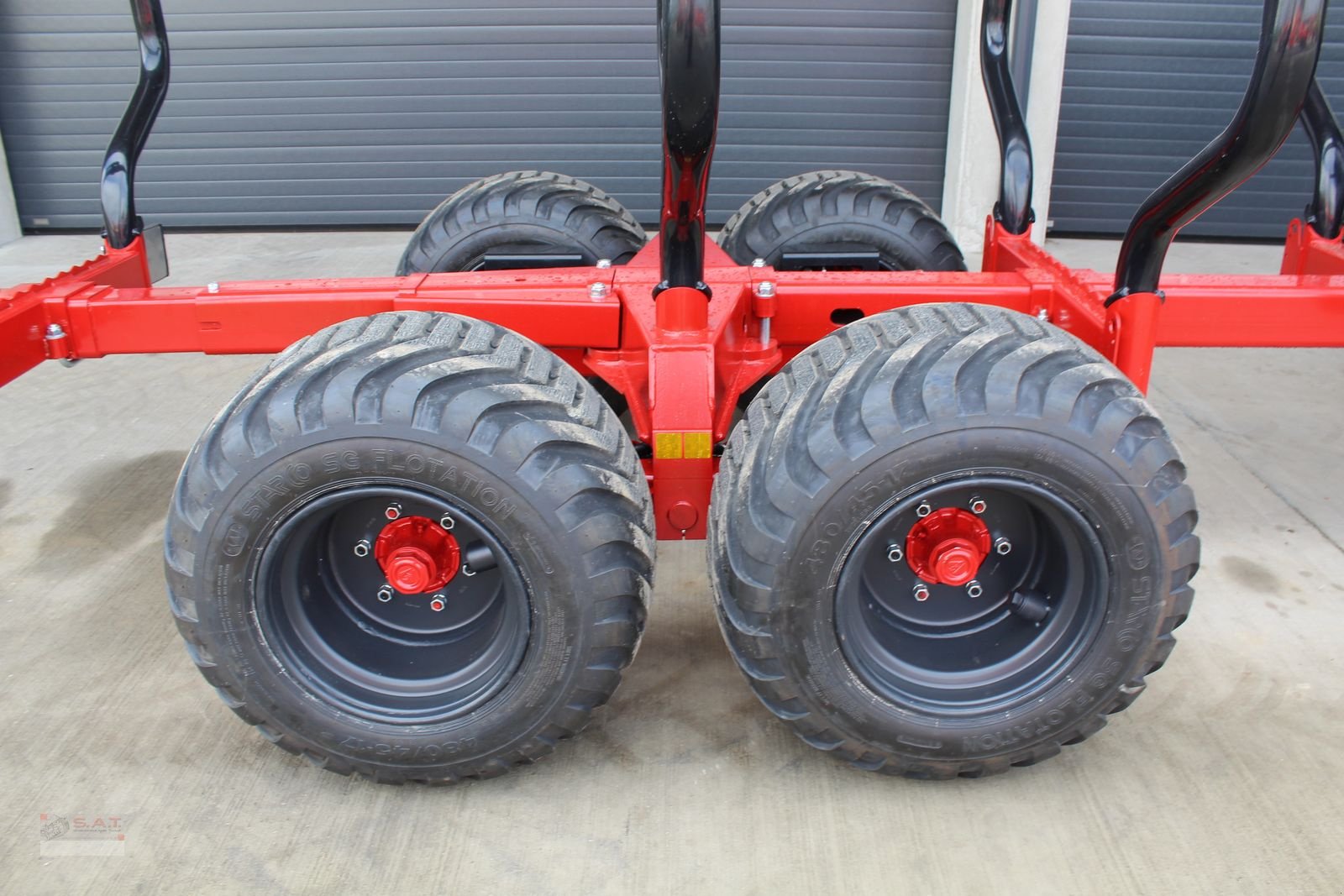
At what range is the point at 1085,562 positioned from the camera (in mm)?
2273

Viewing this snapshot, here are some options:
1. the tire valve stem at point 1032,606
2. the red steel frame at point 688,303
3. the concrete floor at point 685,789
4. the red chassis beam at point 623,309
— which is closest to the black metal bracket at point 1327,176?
the red steel frame at point 688,303

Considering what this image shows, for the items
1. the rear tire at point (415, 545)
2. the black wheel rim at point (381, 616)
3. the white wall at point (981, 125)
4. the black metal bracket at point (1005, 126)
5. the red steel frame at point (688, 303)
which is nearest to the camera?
the rear tire at point (415, 545)

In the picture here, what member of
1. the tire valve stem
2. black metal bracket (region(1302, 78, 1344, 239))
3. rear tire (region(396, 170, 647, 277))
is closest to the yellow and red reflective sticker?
the tire valve stem

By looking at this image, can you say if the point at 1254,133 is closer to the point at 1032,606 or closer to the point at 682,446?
the point at 1032,606

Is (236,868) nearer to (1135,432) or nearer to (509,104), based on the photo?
(1135,432)

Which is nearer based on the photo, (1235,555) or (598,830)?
(598,830)

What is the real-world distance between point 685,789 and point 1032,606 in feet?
2.87

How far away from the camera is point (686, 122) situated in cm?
221

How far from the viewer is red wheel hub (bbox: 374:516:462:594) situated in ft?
7.59

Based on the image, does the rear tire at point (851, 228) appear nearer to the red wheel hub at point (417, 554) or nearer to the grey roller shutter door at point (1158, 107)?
the red wheel hub at point (417, 554)

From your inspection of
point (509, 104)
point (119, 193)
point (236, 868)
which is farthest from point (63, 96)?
point (236, 868)

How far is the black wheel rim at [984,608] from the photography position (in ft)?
7.27

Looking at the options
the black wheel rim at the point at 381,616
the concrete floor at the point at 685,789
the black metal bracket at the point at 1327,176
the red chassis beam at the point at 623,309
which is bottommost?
the concrete floor at the point at 685,789

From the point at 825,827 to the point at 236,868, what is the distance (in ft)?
4.06
